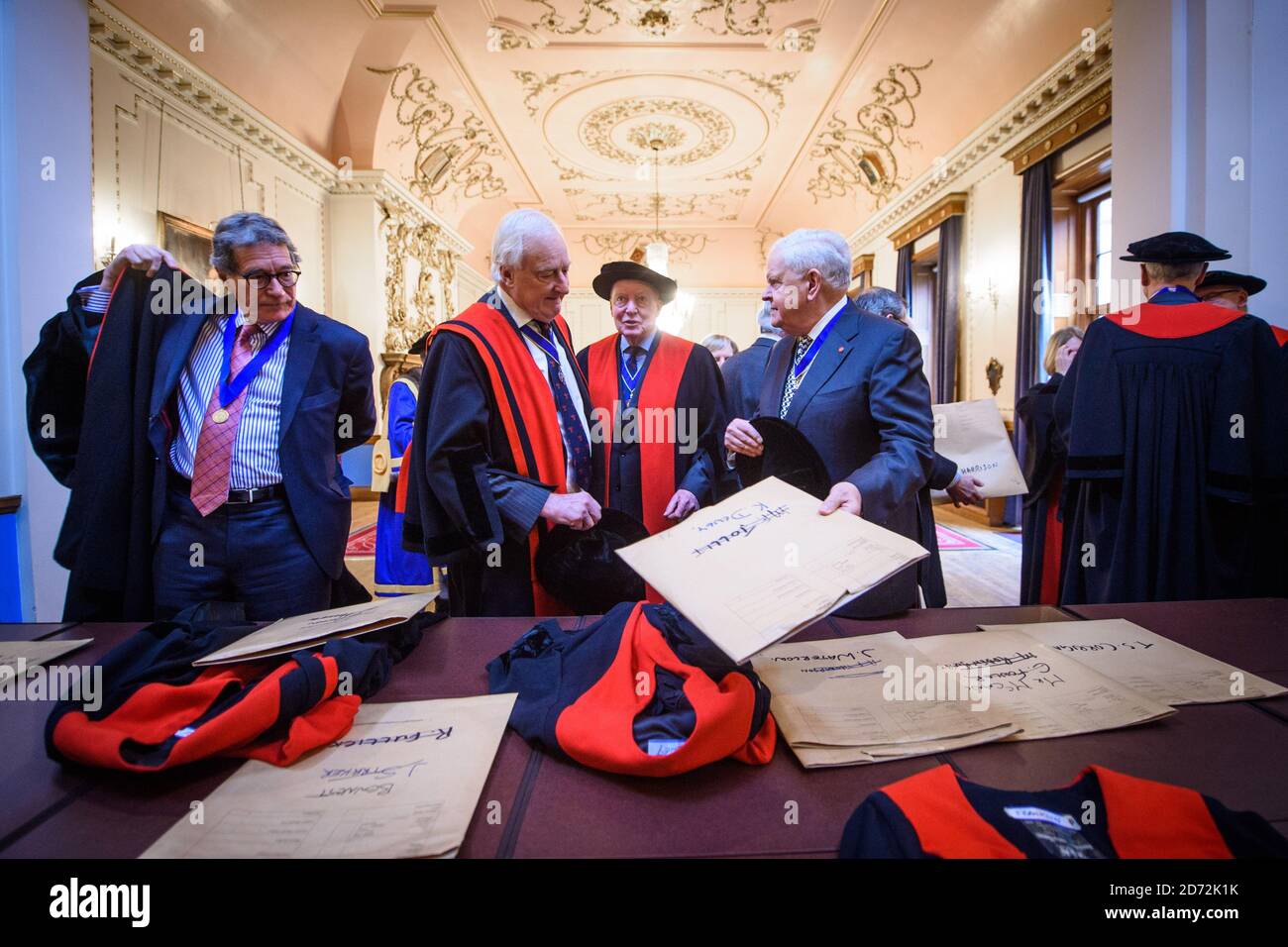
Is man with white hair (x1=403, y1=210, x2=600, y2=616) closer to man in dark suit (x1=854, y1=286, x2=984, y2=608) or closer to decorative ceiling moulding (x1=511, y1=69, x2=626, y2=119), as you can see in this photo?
man in dark suit (x1=854, y1=286, x2=984, y2=608)

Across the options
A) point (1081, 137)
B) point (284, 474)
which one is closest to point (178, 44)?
point (284, 474)

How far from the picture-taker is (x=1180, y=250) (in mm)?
2211

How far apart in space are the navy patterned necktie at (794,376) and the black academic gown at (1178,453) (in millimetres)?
1342

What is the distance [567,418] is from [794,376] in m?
0.70

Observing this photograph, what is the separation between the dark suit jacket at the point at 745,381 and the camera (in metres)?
2.38

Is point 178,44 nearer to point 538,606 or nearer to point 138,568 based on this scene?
point 138,568

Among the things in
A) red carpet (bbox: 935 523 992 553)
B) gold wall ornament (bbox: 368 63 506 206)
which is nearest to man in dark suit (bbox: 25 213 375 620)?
red carpet (bbox: 935 523 992 553)

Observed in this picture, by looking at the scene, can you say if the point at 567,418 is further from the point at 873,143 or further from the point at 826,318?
the point at 873,143

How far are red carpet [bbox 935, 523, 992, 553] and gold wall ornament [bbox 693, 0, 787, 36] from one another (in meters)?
5.42

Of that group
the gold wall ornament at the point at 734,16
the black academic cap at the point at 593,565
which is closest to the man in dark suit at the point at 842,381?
the black academic cap at the point at 593,565

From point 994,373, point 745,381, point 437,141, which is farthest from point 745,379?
point 437,141

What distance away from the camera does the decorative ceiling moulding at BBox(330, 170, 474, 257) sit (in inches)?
291

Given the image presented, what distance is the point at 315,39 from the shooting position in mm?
5805
